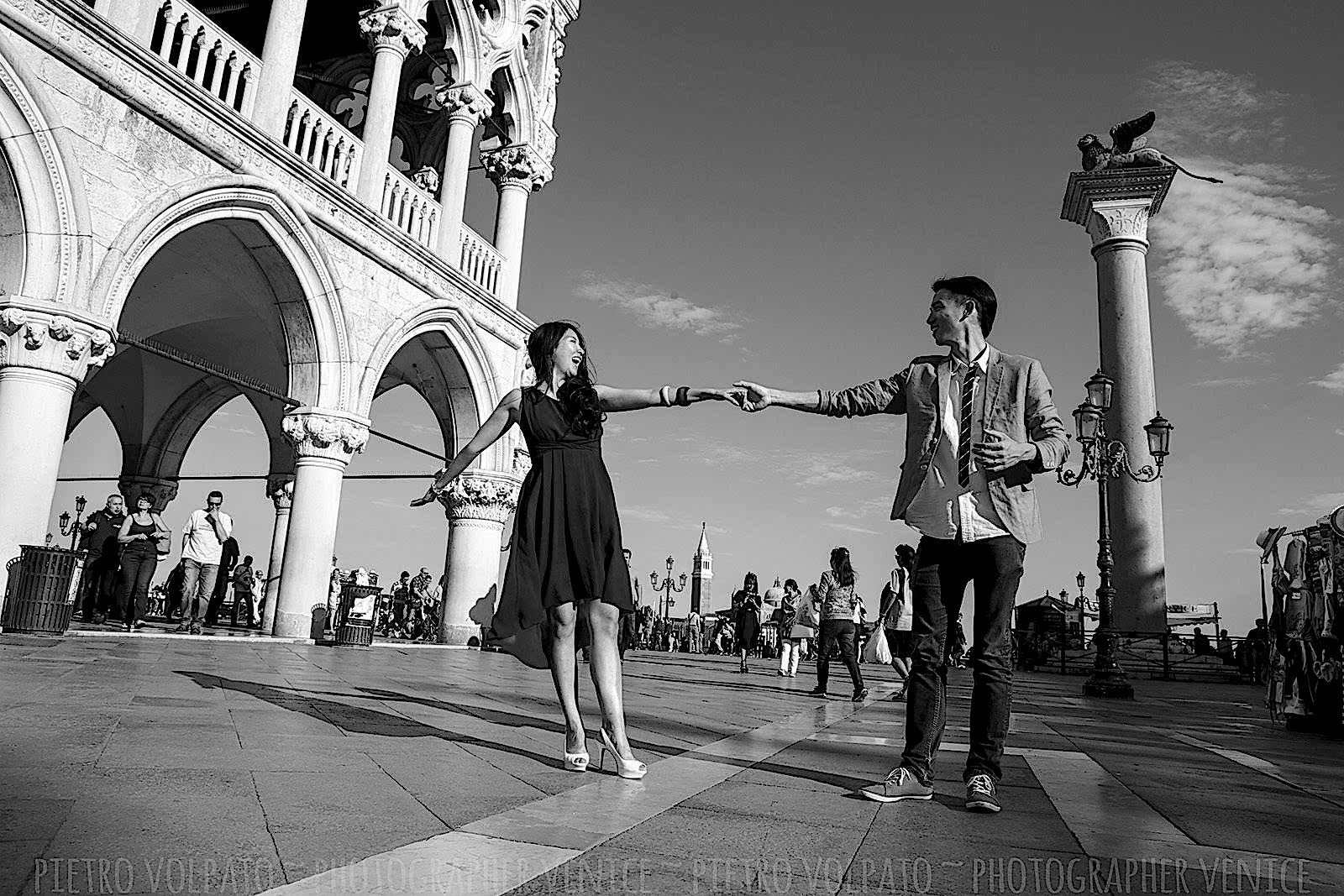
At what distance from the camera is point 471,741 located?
411cm

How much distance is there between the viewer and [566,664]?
11.4 feet

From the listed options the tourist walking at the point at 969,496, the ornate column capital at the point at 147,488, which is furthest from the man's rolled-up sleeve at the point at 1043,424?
the ornate column capital at the point at 147,488

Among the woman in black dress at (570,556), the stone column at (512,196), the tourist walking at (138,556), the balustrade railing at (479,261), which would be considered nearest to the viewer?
the woman in black dress at (570,556)

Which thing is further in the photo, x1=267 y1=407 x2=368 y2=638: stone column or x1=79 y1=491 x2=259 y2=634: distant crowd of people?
x1=267 y1=407 x2=368 y2=638: stone column

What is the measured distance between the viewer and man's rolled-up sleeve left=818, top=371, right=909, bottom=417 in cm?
367

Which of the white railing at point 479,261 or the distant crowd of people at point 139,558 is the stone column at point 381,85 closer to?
the white railing at point 479,261

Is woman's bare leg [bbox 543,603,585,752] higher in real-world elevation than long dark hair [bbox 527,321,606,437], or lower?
lower

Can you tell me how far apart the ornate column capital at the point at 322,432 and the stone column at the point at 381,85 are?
3349 mm

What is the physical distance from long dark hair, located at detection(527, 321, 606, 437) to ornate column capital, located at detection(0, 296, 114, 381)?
752 centimetres

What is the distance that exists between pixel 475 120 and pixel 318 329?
550cm

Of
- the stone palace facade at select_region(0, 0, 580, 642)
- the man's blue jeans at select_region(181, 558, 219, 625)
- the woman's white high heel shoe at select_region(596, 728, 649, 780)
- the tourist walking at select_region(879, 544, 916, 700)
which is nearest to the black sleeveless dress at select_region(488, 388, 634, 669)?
the woman's white high heel shoe at select_region(596, 728, 649, 780)

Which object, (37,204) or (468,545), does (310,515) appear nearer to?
(468,545)

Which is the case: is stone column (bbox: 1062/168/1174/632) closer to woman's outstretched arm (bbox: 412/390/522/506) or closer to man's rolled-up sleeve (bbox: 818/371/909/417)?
Answer: man's rolled-up sleeve (bbox: 818/371/909/417)

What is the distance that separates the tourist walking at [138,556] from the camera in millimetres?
11695
